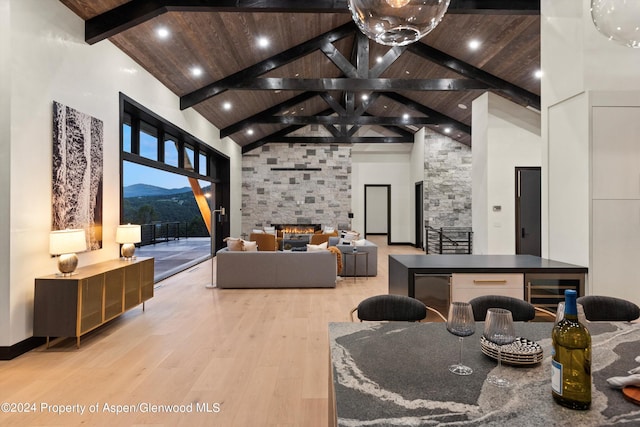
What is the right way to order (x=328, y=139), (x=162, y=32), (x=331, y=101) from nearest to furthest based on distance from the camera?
(x=162, y=32), (x=331, y=101), (x=328, y=139)

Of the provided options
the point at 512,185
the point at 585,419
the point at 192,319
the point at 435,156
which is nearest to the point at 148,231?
the point at 192,319

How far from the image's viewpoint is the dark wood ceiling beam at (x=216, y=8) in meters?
3.96

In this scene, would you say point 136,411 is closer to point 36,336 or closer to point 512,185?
point 36,336

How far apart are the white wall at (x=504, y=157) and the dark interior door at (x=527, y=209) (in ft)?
0.34

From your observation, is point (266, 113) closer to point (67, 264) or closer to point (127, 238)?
point (127, 238)

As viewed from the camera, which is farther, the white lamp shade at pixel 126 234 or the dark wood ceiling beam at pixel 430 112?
the dark wood ceiling beam at pixel 430 112

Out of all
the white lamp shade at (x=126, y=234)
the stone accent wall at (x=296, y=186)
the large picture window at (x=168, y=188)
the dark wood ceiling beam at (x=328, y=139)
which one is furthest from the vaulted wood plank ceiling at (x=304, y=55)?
the white lamp shade at (x=126, y=234)

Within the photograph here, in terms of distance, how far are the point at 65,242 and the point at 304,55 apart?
4.91m

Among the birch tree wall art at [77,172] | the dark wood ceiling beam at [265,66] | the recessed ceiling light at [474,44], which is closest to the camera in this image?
the birch tree wall art at [77,172]

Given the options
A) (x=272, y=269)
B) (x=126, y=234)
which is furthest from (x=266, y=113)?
(x=126, y=234)

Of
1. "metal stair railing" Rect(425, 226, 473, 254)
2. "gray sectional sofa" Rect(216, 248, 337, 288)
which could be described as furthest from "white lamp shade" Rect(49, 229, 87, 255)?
"metal stair railing" Rect(425, 226, 473, 254)

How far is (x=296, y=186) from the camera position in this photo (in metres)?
11.7

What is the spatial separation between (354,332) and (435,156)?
10029mm

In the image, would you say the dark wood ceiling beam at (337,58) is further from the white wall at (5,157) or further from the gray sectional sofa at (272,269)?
the white wall at (5,157)
